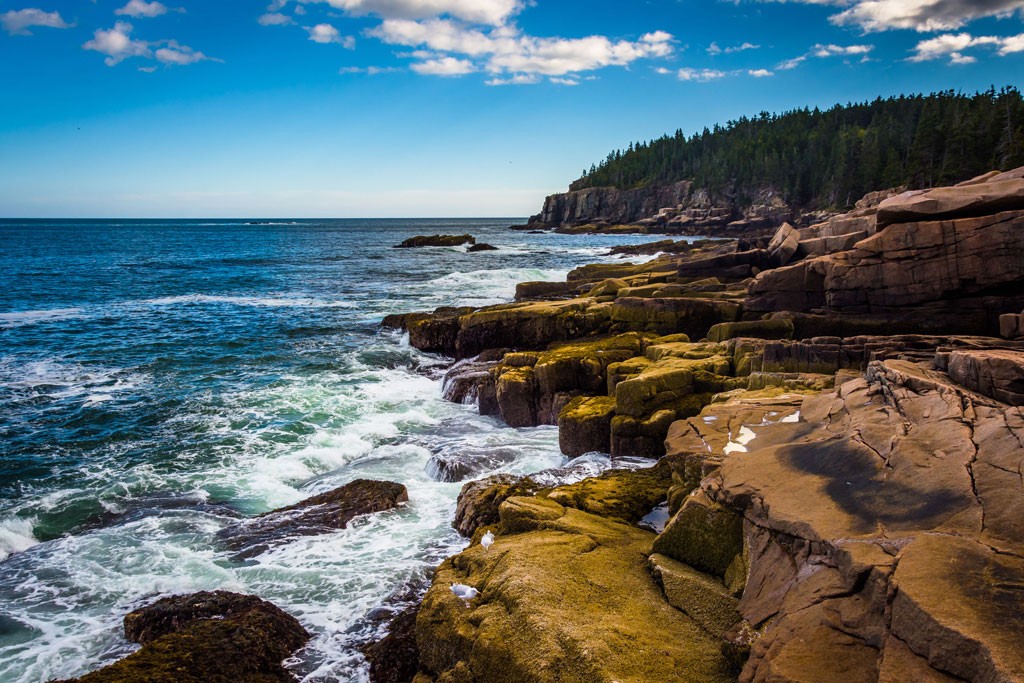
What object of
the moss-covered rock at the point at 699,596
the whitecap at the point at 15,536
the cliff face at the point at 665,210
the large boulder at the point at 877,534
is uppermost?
the cliff face at the point at 665,210

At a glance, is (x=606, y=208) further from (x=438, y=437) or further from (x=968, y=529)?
(x=968, y=529)

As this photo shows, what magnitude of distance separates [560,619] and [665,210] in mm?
133504

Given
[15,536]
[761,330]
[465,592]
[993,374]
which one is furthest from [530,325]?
[465,592]

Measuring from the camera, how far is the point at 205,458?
15.4m

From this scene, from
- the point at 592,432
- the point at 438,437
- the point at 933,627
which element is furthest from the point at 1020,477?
the point at 438,437

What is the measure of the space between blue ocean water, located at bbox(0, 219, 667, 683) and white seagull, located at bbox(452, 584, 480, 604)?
1.71 meters

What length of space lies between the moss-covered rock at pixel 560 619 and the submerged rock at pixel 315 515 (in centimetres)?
443

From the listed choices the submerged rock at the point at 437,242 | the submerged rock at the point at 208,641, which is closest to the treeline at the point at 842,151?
the submerged rock at the point at 437,242

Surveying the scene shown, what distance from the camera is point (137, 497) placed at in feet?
43.3

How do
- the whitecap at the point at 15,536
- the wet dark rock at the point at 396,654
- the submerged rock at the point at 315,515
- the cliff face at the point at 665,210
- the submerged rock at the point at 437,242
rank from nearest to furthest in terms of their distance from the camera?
1. the wet dark rock at the point at 396,654
2. the submerged rock at the point at 315,515
3. the whitecap at the point at 15,536
4. the submerged rock at the point at 437,242
5. the cliff face at the point at 665,210

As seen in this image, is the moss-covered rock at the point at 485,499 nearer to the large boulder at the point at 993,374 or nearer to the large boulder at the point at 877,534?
the large boulder at the point at 877,534

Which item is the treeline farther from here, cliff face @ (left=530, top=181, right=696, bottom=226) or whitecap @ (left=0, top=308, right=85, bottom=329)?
whitecap @ (left=0, top=308, right=85, bottom=329)

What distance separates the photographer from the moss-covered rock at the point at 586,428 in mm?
13320

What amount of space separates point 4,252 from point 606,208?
125 m
